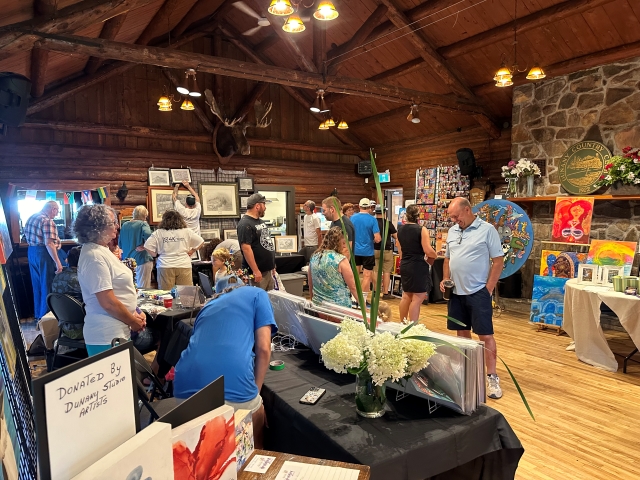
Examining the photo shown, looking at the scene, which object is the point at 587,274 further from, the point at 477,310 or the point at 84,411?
the point at 84,411

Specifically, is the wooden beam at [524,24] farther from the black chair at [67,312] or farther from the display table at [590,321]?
the black chair at [67,312]

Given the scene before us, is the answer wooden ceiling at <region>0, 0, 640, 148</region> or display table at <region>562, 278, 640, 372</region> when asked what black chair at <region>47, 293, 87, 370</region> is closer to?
wooden ceiling at <region>0, 0, 640, 148</region>

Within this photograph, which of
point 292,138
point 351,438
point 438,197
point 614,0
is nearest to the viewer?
point 351,438

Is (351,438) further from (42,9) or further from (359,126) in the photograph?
(359,126)

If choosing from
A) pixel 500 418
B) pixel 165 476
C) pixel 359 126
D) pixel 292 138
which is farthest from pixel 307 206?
pixel 165 476

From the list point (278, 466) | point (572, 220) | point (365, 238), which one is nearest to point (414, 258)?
point (365, 238)

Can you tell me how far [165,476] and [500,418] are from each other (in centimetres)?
156

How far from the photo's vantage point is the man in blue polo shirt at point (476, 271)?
11.6ft

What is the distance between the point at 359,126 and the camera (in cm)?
1080

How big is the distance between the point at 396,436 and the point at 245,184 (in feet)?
27.3

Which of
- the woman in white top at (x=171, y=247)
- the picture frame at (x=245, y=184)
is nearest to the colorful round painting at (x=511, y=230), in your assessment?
the woman in white top at (x=171, y=247)

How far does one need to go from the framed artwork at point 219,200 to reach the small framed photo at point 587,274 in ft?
21.5

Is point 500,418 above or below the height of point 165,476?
below

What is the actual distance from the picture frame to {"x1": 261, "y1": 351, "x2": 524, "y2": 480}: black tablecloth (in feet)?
25.0
